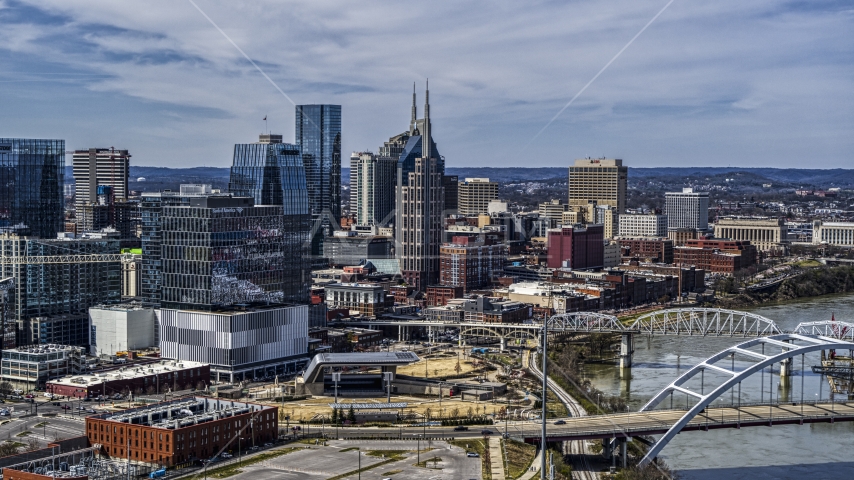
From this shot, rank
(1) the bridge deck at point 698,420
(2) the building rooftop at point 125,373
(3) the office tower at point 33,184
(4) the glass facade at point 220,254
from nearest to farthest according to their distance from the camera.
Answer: (1) the bridge deck at point 698,420 → (2) the building rooftop at point 125,373 → (4) the glass facade at point 220,254 → (3) the office tower at point 33,184

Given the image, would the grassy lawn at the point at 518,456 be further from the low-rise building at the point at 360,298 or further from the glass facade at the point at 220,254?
the low-rise building at the point at 360,298

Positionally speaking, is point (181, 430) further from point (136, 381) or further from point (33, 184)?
point (33, 184)

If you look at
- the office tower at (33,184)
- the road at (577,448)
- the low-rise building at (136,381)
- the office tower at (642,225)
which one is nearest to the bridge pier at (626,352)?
the road at (577,448)

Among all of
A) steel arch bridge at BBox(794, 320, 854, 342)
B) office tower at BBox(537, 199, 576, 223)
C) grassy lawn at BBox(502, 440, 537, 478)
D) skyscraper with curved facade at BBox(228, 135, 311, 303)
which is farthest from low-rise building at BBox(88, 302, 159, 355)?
office tower at BBox(537, 199, 576, 223)

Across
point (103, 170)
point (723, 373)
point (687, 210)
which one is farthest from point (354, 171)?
point (723, 373)

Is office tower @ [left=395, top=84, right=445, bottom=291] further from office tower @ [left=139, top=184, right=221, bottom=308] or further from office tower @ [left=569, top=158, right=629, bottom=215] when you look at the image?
office tower @ [left=569, top=158, right=629, bottom=215]

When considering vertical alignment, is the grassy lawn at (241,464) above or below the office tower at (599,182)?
below
